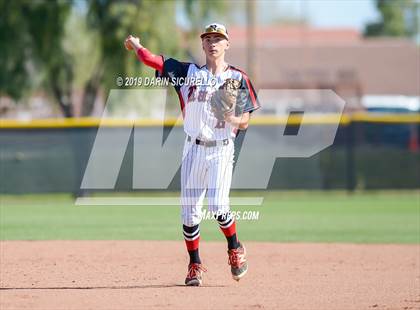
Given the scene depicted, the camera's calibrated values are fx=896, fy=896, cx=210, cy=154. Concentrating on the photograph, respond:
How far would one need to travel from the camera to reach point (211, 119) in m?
7.55

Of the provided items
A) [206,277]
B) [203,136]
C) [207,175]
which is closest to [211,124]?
[203,136]

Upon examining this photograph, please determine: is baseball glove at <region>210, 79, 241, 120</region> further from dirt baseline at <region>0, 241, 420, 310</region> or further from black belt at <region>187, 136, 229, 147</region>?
dirt baseline at <region>0, 241, 420, 310</region>

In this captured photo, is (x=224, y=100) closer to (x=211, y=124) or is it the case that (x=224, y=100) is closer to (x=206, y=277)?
(x=211, y=124)

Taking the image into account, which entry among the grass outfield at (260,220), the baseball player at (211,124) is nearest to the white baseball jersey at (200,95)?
the baseball player at (211,124)

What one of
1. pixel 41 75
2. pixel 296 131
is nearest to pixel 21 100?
pixel 41 75

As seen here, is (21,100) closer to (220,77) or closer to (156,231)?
(156,231)

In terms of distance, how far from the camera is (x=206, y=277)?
8.23m

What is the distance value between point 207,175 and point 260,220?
6.93 m

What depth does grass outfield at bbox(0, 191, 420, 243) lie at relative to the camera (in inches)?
480

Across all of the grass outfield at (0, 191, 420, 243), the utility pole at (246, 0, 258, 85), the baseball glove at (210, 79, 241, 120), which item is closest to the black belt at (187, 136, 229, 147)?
the baseball glove at (210, 79, 241, 120)

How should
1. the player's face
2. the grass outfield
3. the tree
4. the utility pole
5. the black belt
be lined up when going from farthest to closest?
the tree < the utility pole < the grass outfield < the black belt < the player's face

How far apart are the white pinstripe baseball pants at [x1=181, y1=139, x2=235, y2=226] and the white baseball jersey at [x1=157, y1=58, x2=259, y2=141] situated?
11cm

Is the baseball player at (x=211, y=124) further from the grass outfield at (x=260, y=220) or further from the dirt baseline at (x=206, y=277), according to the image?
the grass outfield at (x=260, y=220)

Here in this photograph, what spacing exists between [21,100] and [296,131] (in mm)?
9698
